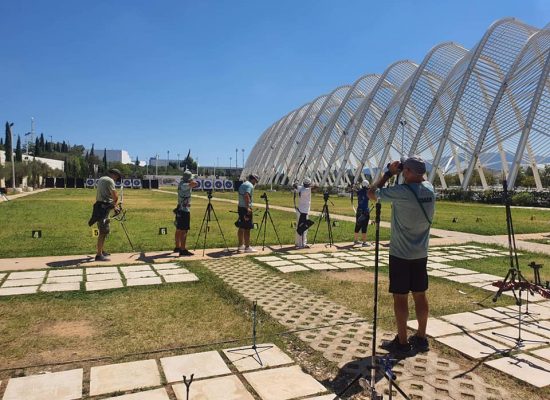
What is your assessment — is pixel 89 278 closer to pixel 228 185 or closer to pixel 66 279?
pixel 66 279

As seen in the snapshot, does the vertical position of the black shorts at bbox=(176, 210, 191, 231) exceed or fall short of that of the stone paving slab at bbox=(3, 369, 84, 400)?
it exceeds it

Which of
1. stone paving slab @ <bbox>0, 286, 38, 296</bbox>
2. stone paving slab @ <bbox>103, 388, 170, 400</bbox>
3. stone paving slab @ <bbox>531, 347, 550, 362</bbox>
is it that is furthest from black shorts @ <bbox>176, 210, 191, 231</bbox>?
stone paving slab @ <bbox>531, 347, 550, 362</bbox>

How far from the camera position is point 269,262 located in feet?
A: 32.7

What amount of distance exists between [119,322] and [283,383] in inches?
107

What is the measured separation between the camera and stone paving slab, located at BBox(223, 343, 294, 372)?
437 cm

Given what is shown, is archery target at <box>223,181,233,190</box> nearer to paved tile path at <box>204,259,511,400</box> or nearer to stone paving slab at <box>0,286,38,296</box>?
paved tile path at <box>204,259,511,400</box>

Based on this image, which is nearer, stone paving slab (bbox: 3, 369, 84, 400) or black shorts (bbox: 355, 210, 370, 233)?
stone paving slab (bbox: 3, 369, 84, 400)

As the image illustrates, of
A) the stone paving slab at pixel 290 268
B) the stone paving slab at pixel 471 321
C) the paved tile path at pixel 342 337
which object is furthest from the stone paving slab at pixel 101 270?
the stone paving slab at pixel 471 321

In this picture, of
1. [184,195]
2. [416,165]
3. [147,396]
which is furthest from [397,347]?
[184,195]

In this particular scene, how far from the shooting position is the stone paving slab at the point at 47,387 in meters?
3.69

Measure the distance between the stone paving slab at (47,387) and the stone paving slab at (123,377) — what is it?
5.5 inches

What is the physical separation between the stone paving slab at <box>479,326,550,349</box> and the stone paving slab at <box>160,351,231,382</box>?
3.32 m

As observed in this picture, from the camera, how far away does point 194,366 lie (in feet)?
14.2

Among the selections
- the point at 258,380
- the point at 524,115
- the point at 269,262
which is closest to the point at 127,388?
the point at 258,380
